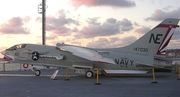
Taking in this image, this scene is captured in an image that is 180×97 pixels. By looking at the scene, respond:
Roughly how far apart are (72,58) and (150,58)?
690cm

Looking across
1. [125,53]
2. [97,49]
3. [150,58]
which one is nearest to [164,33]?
[150,58]

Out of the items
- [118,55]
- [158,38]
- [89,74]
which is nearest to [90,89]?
[89,74]

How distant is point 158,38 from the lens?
19.3m

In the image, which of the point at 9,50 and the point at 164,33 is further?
the point at 9,50

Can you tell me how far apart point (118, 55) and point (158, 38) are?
12.5 feet

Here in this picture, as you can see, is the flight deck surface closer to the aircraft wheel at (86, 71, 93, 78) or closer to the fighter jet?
the aircraft wheel at (86, 71, 93, 78)

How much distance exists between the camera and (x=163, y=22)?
19328 mm

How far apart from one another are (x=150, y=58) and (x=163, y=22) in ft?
11.2

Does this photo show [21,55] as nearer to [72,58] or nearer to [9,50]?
[9,50]

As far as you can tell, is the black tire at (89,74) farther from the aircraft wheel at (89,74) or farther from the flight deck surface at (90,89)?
the flight deck surface at (90,89)

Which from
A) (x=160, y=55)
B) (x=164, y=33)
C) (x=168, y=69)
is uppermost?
(x=164, y=33)

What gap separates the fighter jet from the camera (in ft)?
62.2

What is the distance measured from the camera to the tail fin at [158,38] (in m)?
19.2

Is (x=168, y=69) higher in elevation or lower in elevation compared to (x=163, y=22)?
lower
